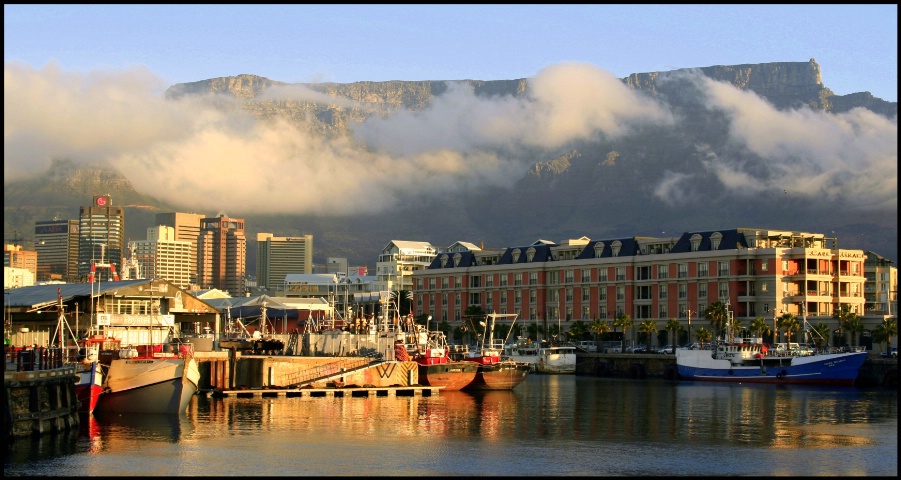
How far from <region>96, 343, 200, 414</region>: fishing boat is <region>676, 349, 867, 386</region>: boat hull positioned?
73663 millimetres

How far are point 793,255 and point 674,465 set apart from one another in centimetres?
11477

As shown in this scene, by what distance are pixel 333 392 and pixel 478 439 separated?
120 ft

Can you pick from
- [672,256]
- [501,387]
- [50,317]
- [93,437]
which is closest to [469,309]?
[672,256]

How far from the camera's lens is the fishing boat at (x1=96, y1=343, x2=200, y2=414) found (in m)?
79.8

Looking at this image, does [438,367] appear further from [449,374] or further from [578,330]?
[578,330]

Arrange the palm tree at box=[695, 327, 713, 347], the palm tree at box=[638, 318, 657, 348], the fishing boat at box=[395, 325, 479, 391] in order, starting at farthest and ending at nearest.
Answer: the palm tree at box=[638, 318, 657, 348] < the palm tree at box=[695, 327, 713, 347] < the fishing boat at box=[395, 325, 479, 391]

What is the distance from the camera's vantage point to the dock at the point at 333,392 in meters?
98.1

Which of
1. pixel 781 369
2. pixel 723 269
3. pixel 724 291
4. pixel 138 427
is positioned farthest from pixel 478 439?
pixel 723 269

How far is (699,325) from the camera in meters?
170

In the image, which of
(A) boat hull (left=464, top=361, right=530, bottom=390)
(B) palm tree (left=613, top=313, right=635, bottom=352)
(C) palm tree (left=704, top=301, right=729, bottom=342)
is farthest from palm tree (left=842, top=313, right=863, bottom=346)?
(A) boat hull (left=464, top=361, right=530, bottom=390)

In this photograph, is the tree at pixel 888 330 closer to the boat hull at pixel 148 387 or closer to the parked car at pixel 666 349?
the parked car at pixel 666 349

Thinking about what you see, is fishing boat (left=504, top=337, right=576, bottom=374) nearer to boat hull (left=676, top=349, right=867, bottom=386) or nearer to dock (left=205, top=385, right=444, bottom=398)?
boat hull (left=676, top=349, right=867, bottom=386)

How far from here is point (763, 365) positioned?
13462cm

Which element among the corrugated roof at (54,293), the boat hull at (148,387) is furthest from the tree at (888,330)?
the boat hull at (148,387)
